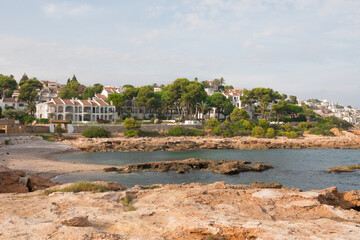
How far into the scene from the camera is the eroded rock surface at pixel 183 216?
7.68 m

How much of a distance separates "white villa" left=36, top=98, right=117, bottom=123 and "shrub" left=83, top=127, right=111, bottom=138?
702 inches

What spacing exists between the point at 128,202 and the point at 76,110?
70377 millimetres

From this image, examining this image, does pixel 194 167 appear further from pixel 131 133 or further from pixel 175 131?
pixel 175 131

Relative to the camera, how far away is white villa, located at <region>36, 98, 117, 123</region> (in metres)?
73.5

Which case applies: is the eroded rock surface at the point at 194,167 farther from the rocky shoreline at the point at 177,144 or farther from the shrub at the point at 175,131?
the shrub at the point at 175,131

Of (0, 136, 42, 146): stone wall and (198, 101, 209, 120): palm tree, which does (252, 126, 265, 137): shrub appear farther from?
(0, 136, 42, 146): stone wall

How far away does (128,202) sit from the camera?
1142 centimetres

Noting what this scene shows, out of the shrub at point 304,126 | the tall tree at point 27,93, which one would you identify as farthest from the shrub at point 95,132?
the shrub at point 304,126

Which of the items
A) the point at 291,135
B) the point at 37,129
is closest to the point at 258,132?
the point at 291,135

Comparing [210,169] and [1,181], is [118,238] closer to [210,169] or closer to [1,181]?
[1,181]

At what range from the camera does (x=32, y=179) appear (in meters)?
16.1

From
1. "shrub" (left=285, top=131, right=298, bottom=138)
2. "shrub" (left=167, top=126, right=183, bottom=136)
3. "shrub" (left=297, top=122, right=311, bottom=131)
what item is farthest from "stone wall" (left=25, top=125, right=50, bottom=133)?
"shrub" (left=297, top=122, right=311, bottom=131)

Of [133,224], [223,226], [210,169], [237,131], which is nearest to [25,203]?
[133,224]

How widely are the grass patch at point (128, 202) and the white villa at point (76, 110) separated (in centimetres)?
6740
